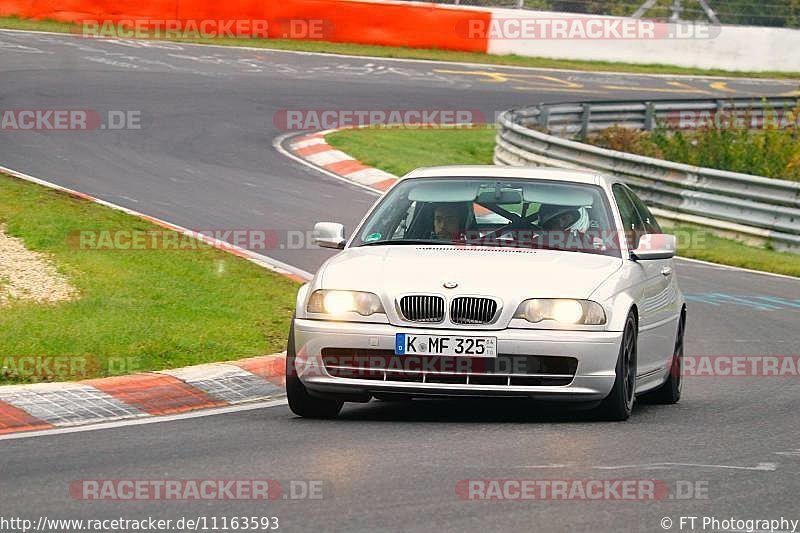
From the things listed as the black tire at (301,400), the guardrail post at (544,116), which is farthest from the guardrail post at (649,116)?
the black tire at (301,400)

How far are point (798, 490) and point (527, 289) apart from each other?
6.68 feet

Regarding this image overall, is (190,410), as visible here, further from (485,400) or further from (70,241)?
(70,241)

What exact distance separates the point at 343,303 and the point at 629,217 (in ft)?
7.67

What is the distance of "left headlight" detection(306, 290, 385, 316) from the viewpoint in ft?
28.8

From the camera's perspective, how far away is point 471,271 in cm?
885

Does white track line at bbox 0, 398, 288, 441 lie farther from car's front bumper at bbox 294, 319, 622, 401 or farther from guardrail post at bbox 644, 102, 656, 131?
guardrail post at bbox 644, 102, 656, 131

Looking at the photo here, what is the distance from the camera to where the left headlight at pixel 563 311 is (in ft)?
28.5

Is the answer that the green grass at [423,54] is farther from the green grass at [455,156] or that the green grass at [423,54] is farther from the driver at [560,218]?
the driver at [560,218]

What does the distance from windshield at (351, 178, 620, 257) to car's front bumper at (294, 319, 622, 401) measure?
1.02m

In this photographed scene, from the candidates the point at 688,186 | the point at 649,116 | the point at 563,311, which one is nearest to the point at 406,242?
the point at 563,311

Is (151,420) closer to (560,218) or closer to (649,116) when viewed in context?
(560,218)

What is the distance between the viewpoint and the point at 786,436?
8.78 meters

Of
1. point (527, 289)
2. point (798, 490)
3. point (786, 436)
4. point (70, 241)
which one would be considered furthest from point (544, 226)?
point (70, 241)

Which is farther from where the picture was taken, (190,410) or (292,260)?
(292,260)
